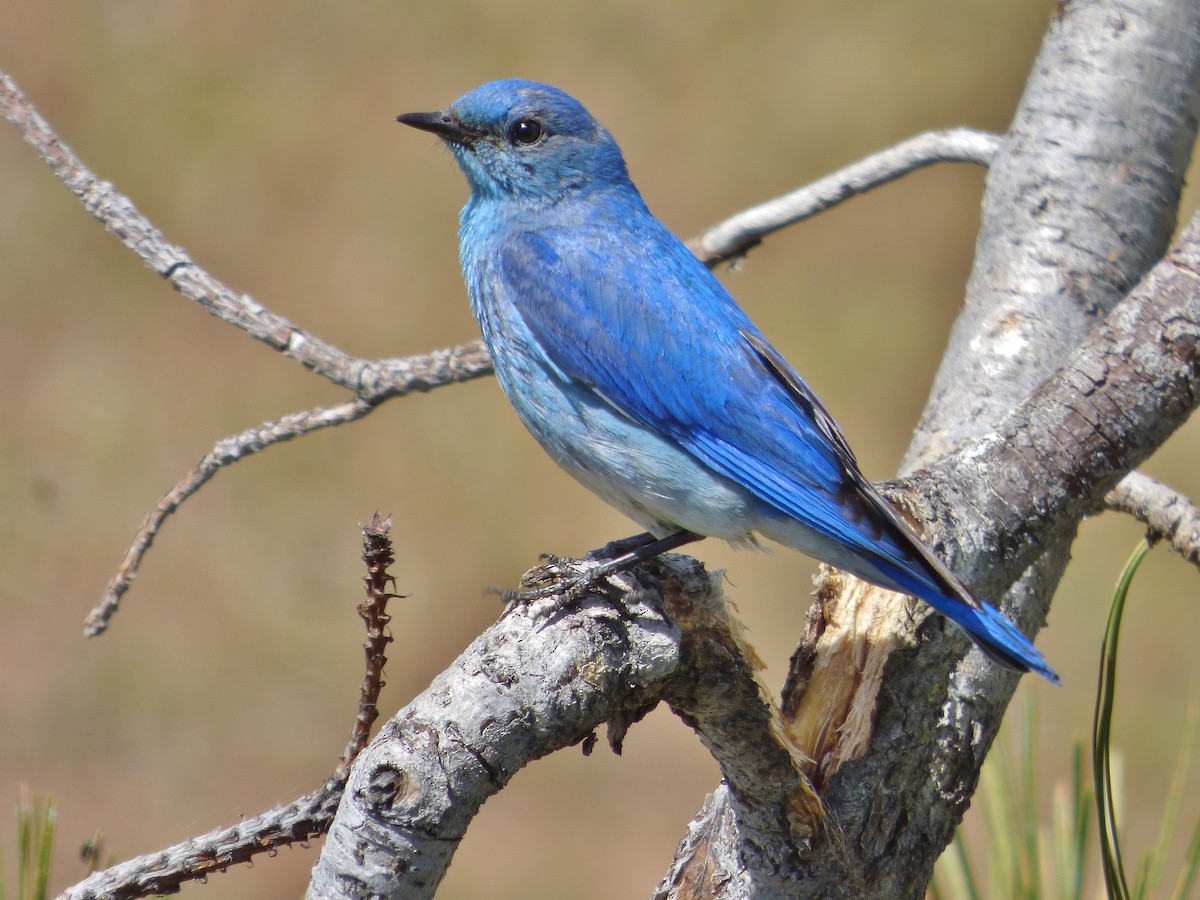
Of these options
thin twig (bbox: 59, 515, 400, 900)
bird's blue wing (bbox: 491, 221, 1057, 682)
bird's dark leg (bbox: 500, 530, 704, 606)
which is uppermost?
bird's blue wing (bbox: 491, 221, 1057, 682)

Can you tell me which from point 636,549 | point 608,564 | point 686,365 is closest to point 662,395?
point 686,365

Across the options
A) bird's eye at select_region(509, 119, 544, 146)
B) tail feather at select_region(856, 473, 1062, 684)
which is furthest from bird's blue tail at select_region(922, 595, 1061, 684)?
bird's eye at select_region(509, 119, 544, 146)

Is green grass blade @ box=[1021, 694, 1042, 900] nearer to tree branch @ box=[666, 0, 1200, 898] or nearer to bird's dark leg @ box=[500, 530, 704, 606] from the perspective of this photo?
tree branch @ box=[666, 0, 1200, 898]

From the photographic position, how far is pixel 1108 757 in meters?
2.27

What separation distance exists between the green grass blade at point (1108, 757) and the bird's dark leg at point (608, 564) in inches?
32.1

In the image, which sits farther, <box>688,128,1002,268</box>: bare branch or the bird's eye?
<box>688,128,1002,268</box>: bare branch

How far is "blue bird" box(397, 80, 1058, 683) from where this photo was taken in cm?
252

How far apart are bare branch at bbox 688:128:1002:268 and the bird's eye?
589 millimetres

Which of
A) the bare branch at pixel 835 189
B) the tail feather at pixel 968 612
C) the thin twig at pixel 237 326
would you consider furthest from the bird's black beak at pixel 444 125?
the tail feather at pixel 968 612

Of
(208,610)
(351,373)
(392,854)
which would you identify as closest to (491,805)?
Answer: (208,610)

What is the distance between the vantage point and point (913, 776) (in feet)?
7.25

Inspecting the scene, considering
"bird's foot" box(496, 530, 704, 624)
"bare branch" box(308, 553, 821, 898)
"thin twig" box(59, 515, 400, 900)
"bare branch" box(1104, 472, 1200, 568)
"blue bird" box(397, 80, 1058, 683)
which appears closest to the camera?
"bare branch" box(308, 553, 821, 898)

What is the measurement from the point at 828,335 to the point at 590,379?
3.97 metres

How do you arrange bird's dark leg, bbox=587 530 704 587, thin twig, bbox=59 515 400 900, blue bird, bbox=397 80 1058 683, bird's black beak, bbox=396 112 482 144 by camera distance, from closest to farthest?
thin twig, bbox=59 515 400 900, bird's dark leg, bbox=587 530 704 587, blue bird, bbox=397 80 1058 683, bird's black beak, bbox=396 112 482 144
